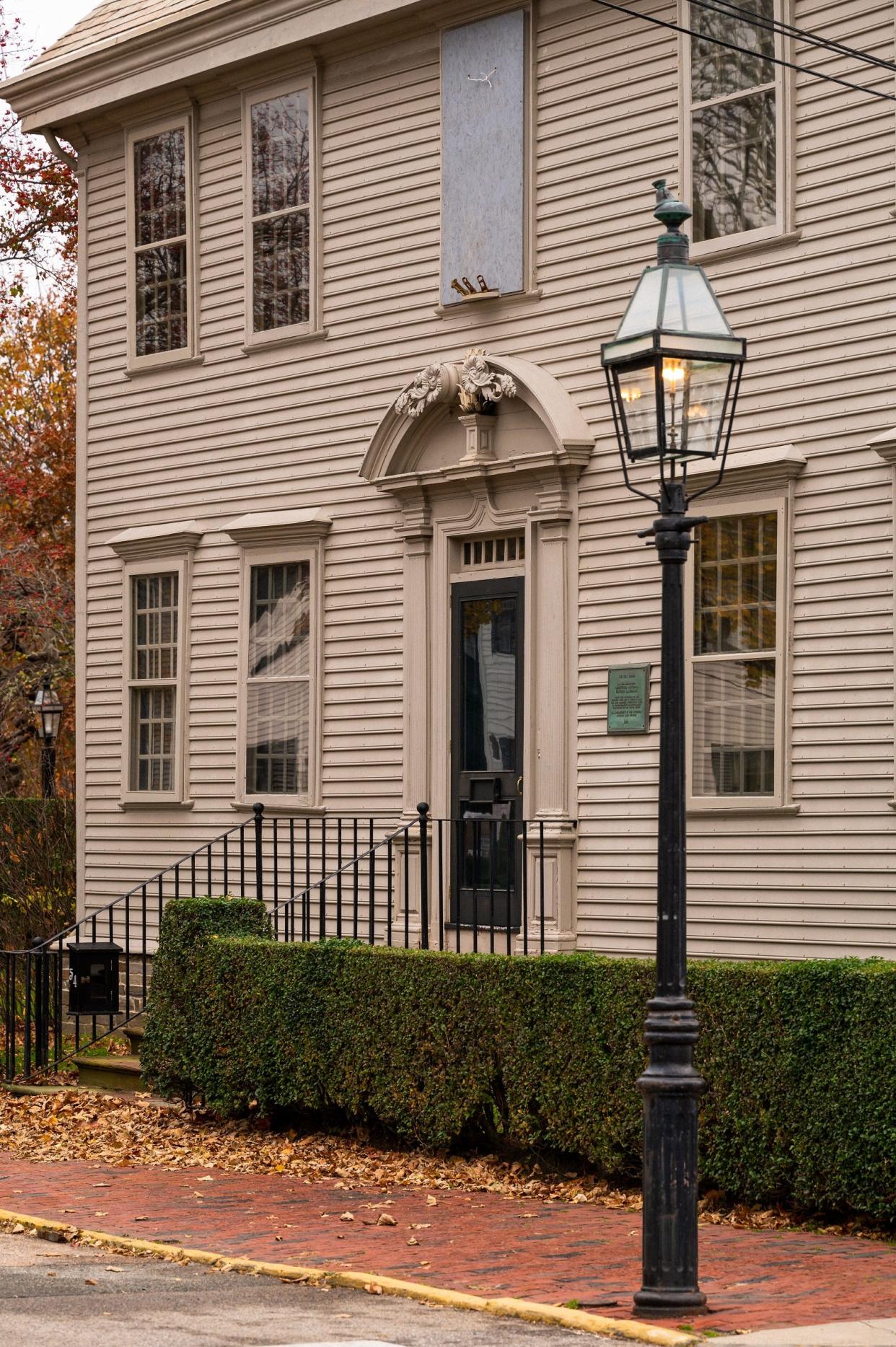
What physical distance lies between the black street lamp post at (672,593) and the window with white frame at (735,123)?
4684 mm

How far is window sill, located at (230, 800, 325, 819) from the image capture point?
15.9 m

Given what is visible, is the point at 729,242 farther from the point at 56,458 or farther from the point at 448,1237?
the point at 56,458

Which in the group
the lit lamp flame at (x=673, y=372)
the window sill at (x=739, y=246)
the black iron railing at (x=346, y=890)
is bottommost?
the black iron railing at (x=346, y=890)

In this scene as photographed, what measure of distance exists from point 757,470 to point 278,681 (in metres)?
5.06

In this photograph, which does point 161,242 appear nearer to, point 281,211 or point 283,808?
point 281,211

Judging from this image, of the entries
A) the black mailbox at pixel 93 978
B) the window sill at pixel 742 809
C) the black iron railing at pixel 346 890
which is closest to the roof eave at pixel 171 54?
the black iron railing at pixel 346 890

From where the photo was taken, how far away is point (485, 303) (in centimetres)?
1467

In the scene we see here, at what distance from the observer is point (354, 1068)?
1221 centimetres

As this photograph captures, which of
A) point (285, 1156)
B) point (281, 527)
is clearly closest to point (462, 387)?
point (281, 527)

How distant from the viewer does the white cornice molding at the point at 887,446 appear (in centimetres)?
1194

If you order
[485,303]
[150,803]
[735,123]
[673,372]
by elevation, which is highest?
[735,123]

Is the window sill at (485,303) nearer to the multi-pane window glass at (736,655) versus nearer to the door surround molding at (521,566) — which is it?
the door surround molding at (521,566)

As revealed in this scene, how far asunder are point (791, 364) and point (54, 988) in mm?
9000

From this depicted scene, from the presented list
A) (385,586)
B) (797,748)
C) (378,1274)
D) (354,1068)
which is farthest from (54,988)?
(378,1274)
